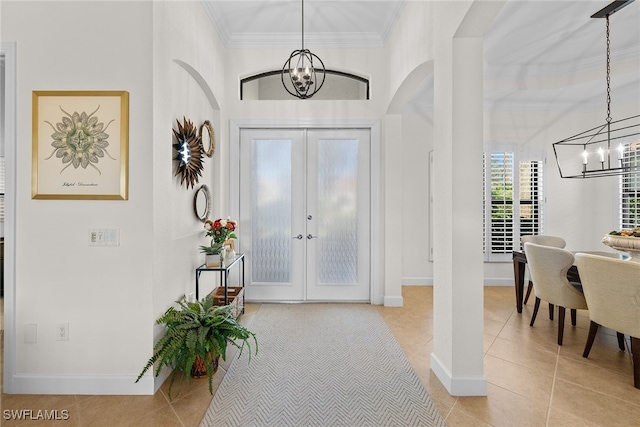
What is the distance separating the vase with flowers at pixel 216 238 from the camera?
3.30 m

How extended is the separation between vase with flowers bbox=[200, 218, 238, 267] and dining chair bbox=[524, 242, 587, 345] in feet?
9.95

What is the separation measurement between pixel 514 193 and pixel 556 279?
251 cm

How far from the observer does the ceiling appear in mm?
3300

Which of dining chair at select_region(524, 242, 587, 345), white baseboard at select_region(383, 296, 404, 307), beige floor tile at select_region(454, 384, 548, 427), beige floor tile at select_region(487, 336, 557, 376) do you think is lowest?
beige floor tile at select_region(454, 384, 548, 427)

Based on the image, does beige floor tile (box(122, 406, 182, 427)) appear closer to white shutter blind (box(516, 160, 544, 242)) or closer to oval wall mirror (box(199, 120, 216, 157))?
oval wall mirror (box(199, 120, 216, 157))

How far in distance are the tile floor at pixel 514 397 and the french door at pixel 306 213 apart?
1323 millimetres

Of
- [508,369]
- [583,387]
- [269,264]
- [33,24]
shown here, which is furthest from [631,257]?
[33,24]

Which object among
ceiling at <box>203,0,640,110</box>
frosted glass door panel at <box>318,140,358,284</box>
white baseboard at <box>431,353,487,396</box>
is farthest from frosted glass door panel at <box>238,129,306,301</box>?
white baseboard at <box>431,353,487,396</box>

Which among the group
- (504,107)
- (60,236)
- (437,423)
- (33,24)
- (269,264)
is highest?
(504,107)

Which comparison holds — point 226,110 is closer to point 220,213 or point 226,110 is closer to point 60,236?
point 220,213

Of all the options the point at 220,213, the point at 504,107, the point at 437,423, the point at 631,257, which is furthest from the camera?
the point at 504,107

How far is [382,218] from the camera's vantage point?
169 inches

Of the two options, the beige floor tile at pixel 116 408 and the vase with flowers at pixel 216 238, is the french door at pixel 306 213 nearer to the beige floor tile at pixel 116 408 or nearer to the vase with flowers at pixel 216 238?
the vase with flowers at pixel 216 238

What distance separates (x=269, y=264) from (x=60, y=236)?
7.97ft
